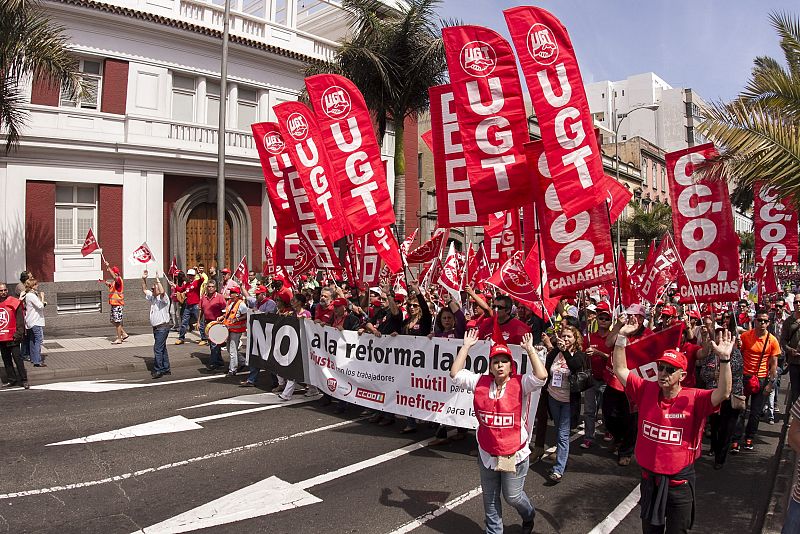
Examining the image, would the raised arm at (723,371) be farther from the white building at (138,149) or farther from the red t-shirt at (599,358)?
the white building at (138,149)

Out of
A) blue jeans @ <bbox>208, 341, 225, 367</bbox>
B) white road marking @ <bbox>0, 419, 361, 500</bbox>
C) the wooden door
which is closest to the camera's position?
white road marking @ <bbox>0, 419, 361, 500</bbox>

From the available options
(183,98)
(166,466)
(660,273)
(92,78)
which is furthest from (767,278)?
(92,78)

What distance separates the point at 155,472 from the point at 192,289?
31.6 feet

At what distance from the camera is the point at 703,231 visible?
7.72 meters

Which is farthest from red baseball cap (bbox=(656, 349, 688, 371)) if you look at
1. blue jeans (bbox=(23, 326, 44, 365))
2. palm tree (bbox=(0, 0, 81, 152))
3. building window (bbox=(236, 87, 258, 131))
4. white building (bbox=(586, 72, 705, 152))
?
white building (bbox=(586, 72, 705, 152))

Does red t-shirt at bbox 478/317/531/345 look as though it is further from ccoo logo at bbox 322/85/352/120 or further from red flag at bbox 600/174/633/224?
ccoo logo at bbox 322/85/352/120

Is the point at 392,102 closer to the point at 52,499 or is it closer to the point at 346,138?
the point at 346,138

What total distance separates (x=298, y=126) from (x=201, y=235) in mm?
11529

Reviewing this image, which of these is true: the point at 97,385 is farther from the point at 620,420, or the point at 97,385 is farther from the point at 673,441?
the point at 673,441

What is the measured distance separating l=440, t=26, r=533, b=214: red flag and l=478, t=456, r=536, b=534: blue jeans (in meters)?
3.57

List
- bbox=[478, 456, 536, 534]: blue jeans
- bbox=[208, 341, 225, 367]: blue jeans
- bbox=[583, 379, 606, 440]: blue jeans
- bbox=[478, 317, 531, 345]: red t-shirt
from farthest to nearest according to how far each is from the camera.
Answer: bbox=[208, 341, 225, 367]: blue jeans
bbox=[583, 379, 606, 440]: blue jeans
bbox=[478, 317, 531, 345]: red t-shirt
bbox=[478, 456, 536, 534]: blue jeans

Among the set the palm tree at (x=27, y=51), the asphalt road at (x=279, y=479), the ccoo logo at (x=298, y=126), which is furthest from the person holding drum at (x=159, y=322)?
the palm tree at (x=27, y=51)

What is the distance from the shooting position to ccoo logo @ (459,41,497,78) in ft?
23.2

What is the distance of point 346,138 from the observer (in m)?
9.33
